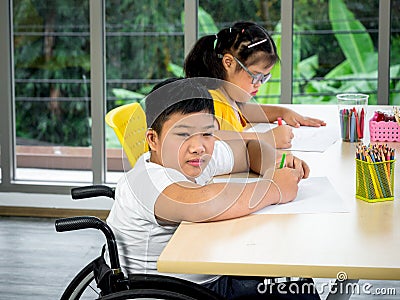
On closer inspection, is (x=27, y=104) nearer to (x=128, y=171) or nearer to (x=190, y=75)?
(x=190, y=75)

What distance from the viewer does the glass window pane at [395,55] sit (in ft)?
13.0

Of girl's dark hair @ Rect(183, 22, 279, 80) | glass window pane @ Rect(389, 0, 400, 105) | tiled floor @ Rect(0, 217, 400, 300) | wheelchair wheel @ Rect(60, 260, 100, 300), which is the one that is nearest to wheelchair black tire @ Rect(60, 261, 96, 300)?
wheelchair wheel @ Rect(60, 260, 100, 300)

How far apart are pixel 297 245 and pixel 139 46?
2.91 meters

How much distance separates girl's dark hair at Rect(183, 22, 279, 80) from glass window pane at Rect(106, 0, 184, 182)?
5.15 feet

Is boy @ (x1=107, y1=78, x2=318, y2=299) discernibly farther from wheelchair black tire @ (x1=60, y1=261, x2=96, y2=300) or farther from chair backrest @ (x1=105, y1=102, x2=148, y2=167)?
wheelchair black tire @ (x1=60, y1=261, x2=96, y2=300)

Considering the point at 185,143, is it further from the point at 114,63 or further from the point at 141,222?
the point at 114,63

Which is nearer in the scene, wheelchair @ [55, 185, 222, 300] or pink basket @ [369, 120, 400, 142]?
wheelchair @ [55, 185, 222, 300]

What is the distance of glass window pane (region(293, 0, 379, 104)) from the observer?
13.1ft

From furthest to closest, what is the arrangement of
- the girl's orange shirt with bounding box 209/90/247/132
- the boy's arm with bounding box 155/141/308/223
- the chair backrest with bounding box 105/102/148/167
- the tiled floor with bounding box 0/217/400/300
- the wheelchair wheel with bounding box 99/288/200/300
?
the tiled floor with bounding box 0/217/400/300, the girl's orange shirt with bounding box 209/90/247/132, the chair backrest with bounding box 105/102/148/167, the boy's arm with bounding box 155/141/308/223, the wheelchair wheel with bounding box 99/288/200/300

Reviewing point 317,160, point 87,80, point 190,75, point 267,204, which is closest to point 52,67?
point 87,80

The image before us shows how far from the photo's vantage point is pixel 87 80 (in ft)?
14.2

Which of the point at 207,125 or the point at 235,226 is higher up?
the point at 207,125

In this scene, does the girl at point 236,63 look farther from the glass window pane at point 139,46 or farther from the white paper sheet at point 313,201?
the glass window pane at point 139,46

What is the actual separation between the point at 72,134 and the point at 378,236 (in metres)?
3.05
